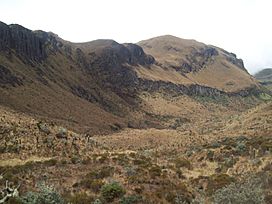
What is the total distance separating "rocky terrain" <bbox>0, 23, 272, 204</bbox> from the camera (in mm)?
19969

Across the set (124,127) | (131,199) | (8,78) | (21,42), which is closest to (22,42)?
(21,42)

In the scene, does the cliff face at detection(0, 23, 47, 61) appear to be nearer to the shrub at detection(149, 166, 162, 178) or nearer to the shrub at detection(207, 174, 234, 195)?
the shrub at detection(149, 166, 162, 178)

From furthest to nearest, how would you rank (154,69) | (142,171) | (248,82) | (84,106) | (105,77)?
(248,82) → (154,69) → (105,77) → (84,106) → (142,171)

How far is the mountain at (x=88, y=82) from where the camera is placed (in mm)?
82250

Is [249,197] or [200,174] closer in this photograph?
[249,197]

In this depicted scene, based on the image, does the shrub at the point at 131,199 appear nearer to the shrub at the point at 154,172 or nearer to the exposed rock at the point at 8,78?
the shrub at the point at 154,172

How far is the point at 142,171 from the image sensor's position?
22.9 m

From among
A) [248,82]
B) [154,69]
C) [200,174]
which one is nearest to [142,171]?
[200,174]

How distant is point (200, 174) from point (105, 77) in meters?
101

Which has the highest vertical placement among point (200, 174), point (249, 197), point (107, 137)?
point (249, 197)

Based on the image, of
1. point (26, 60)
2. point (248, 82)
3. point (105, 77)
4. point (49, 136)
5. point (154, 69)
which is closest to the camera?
point (49, 136)

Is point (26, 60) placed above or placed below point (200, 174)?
above

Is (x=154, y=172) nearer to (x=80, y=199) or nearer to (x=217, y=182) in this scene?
(x=217, y=182)

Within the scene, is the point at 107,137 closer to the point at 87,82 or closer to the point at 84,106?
the point at 84,106
